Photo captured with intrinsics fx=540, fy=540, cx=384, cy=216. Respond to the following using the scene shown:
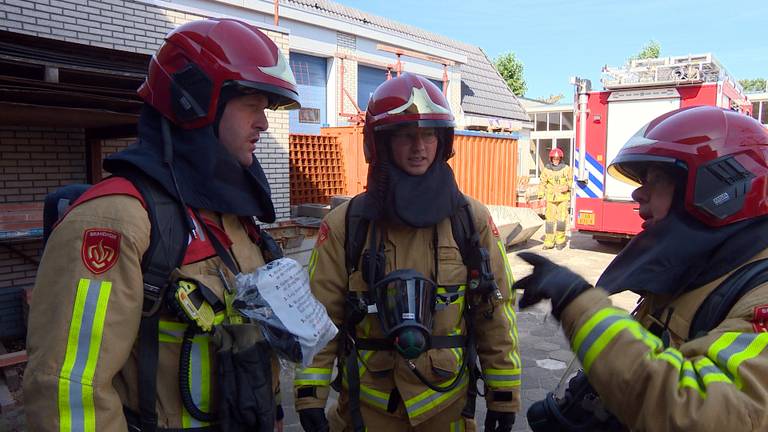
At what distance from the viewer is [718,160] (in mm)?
1523

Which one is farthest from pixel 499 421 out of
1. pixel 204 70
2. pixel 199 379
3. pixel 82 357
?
pixel 204 70

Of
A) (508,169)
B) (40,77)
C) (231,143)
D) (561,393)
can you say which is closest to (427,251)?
(561,393)

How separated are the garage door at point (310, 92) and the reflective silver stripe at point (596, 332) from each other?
11.4m

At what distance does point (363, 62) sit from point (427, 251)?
40.5ft

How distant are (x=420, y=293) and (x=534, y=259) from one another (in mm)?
624

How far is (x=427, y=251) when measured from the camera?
2.32 metres

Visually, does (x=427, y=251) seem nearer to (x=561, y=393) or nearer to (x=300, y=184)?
(x=561, y=393)

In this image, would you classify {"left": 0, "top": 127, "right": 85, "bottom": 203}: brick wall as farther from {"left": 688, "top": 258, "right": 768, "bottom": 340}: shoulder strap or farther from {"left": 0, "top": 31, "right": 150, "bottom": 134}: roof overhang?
{"left": 688, "top": 258, "right": 768, "bottom": 340}: shoulder strap

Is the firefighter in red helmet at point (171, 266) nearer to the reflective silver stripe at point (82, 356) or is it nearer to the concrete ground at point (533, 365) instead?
the reflective silver stripe at point (82, 356)

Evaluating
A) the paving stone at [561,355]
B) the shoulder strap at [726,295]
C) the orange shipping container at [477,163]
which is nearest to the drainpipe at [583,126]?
the orange shipping container at [477,163]

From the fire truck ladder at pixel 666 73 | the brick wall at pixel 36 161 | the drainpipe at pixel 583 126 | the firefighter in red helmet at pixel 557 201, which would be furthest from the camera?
the firefighter in red helmet at pixel 557 201

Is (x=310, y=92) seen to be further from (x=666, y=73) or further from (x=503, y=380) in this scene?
(x=503, y=380)

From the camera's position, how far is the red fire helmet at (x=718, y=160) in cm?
150

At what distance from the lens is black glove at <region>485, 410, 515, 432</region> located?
2.28 meters
